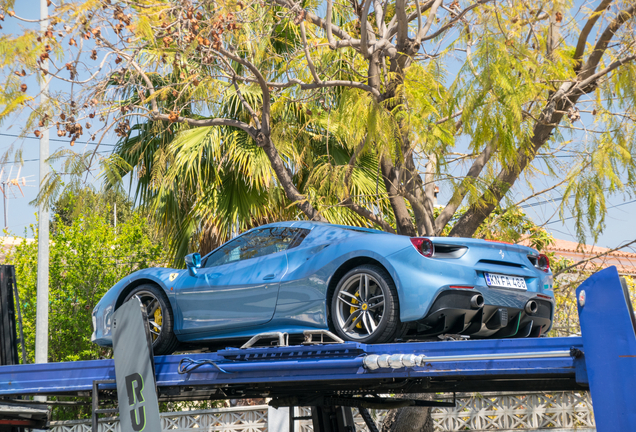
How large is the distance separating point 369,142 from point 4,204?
3463 millimetres

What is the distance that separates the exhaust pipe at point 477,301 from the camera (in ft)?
13.5

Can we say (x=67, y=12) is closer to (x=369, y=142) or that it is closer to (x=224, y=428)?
(x=369, y=142)

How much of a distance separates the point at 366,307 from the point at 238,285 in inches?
50.1

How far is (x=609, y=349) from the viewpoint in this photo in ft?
8.89

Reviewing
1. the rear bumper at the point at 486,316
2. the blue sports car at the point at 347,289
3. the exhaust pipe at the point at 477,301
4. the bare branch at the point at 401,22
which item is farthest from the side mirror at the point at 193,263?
the bare branch at the point at 401,22

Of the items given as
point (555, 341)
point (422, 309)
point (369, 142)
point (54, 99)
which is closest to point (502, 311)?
point (422, 309)

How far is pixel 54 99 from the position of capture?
21.0 ft

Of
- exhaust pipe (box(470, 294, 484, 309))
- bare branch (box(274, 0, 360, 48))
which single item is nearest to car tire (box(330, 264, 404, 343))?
exhaust pipe (box(470, 294, 484, 309))

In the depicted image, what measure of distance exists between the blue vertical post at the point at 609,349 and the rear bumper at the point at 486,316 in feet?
4.22

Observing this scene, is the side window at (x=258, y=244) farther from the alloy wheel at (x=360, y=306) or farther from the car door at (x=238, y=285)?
the alloy wheel at (x=360, y=306)

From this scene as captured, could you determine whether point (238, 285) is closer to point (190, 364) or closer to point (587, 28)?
point (190, 364)

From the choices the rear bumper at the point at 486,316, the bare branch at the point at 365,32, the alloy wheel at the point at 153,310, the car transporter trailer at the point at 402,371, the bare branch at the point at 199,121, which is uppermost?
the bare branch at the point at 365,32

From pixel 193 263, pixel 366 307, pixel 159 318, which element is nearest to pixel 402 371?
pixel 366 307

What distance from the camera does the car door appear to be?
498cm
